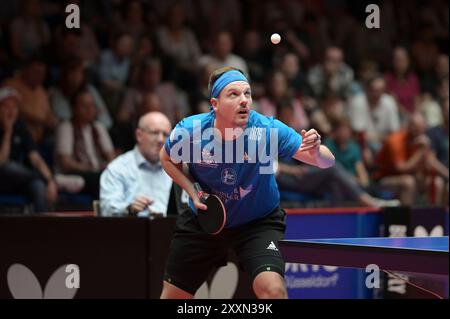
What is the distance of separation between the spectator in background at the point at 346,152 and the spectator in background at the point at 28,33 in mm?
3419

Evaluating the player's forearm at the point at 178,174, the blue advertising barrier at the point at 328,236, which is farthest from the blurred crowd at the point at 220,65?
the player's forearm at the point at 178,174

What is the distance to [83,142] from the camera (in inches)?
368

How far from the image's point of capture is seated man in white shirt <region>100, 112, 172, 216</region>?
7.13m

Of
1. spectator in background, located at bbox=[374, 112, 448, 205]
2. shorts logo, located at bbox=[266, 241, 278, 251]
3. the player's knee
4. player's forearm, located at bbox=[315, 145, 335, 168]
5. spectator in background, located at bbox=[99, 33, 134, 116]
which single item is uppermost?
spectator in background, located at bbox=[99, 33, 134, 116]

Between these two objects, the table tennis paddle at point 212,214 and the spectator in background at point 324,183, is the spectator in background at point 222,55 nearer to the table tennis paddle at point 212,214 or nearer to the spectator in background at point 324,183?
the spectator in background at point 324,183

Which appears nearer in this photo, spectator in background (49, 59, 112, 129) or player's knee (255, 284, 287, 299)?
player's knee (255, 284, 287, 299)

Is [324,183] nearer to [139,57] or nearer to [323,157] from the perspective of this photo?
[139,57]

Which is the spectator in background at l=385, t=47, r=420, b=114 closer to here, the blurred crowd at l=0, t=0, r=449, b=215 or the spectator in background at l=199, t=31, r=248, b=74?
the blurred crowd at l=0, t=0, r=449, b=215

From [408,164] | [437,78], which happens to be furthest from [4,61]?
[437,78]

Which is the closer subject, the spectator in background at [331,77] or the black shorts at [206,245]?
the black shorts at [206,245]

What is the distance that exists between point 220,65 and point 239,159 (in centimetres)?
564

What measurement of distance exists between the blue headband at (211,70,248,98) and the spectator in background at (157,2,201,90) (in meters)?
5.51

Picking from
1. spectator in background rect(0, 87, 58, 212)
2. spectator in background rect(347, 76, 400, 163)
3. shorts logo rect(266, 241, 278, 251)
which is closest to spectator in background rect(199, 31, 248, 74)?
spectator in background rect(347, 76, 400, 163)

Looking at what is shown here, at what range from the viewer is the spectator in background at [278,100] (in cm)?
1081
